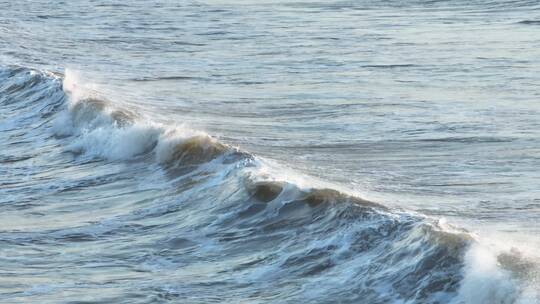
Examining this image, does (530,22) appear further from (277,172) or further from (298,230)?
(298,230)

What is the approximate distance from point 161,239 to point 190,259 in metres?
0.68

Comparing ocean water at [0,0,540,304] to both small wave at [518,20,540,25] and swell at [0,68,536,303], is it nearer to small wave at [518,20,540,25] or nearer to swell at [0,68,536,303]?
swell at [0,68,536,303]

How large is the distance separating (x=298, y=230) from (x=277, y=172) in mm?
1937

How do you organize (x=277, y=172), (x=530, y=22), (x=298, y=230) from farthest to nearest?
(x=530, y=22) < (x=277, y=172) < (x=298, y=230)

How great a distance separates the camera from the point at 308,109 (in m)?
16.4

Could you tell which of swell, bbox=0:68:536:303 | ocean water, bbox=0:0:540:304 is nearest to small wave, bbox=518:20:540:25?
ocean water, bbox=0:0:540:304

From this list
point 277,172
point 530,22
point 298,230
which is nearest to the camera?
point 298,230

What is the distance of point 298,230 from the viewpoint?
32.2ft

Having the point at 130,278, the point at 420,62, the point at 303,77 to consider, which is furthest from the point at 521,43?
the point at 130,278

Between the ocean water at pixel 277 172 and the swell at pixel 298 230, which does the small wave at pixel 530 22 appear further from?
the swell at pixel 298 230

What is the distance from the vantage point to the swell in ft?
26.5

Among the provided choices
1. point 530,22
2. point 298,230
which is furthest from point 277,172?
point 530,22

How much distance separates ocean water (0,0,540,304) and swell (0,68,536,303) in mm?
22

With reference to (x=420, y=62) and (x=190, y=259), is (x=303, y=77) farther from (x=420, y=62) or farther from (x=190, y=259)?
(x=190, y=259)
